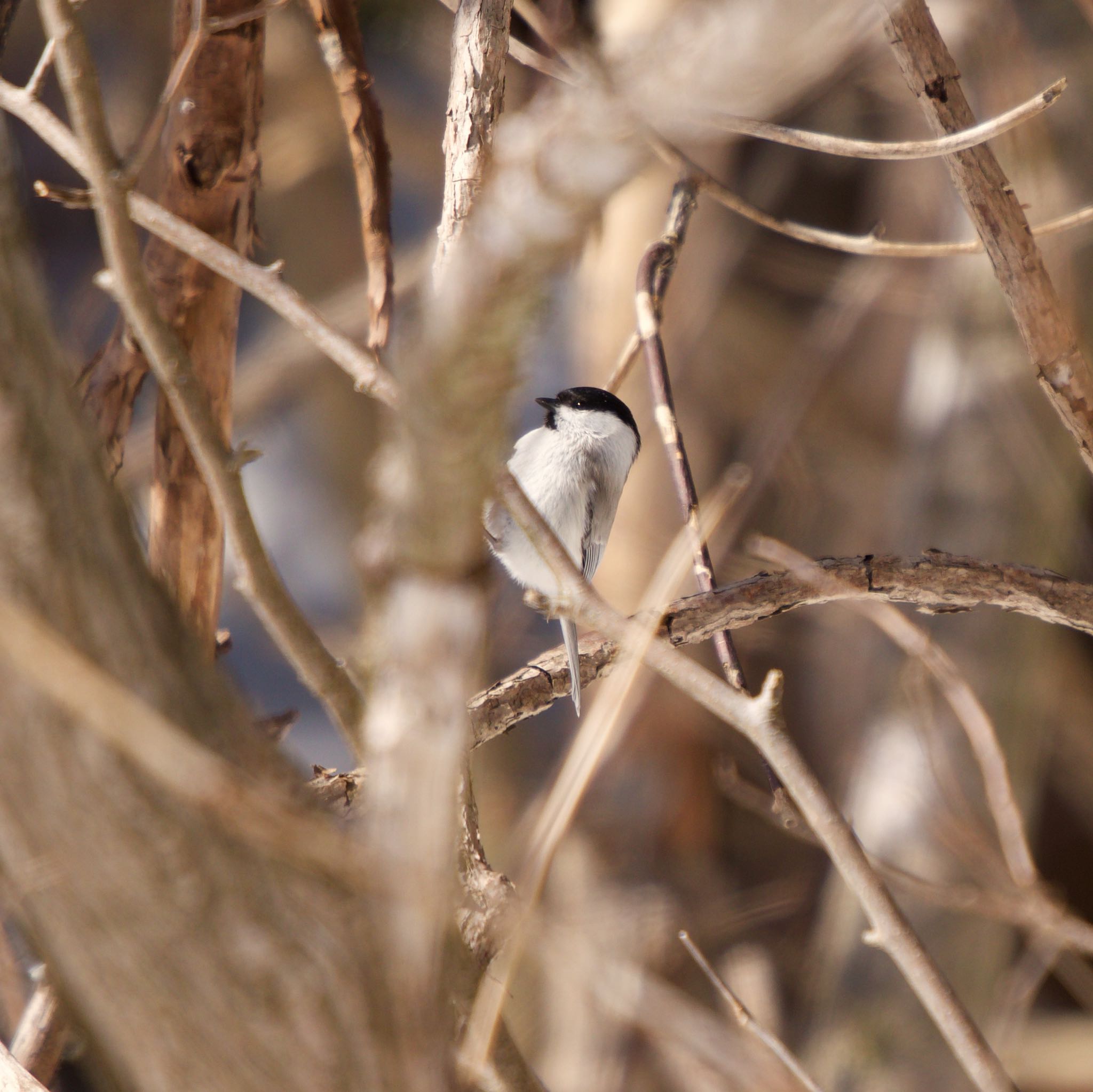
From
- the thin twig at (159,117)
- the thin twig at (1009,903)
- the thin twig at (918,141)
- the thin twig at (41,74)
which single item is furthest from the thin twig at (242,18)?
the thin twig at (1009,903)

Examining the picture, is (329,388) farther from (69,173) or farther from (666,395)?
(666,395)

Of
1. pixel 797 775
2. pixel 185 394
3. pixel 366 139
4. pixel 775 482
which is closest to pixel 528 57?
pixel 366 139

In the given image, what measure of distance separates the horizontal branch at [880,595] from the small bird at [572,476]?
419 millimetres

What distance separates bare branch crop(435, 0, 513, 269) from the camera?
77 cm

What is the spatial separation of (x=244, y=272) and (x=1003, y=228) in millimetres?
585

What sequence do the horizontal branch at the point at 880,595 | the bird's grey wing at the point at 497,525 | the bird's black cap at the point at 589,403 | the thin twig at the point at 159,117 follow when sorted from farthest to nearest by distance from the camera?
the bird's black cap at the point at 589,403 → the bird's grey wing at the point at 497,525 → the horizontal branch at the point at 880,595 → the thin twig at the point at 159,117

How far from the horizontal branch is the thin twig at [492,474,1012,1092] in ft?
1.08

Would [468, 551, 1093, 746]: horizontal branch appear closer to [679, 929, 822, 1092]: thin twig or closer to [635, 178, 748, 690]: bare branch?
[635, 178, 748, 690]: bare branch

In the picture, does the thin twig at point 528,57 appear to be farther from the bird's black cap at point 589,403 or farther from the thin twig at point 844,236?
the bird's black cap at point 589,403

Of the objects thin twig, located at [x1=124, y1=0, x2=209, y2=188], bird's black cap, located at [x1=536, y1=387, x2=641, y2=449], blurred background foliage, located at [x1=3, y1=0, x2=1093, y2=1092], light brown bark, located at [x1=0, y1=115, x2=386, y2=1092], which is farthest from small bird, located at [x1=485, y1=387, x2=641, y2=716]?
light brown bark, located at [x1=0, y1=115, x2=386, y2=1092]

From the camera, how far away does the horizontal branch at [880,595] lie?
82 cm

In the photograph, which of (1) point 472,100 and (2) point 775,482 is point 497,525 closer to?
(1) point 472,100

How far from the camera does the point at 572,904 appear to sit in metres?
2.48

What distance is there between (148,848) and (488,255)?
232 millimetres
